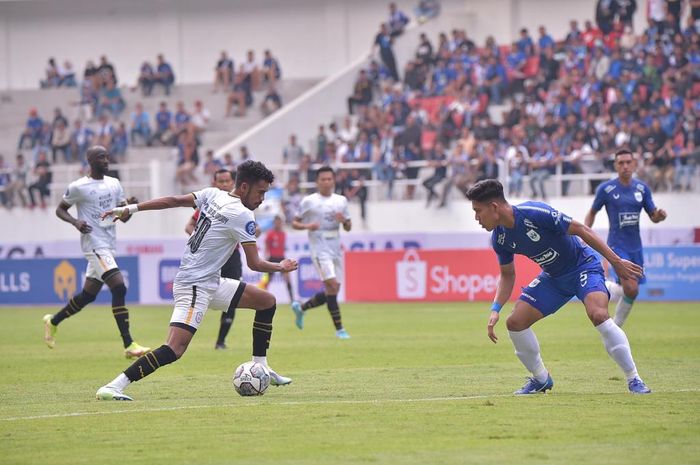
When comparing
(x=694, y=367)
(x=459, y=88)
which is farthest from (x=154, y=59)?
(x=694, y=367)

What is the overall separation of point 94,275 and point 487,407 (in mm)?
8128

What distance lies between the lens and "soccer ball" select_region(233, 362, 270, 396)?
12.3 m

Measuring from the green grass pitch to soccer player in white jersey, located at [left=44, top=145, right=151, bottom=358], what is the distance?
0.88m

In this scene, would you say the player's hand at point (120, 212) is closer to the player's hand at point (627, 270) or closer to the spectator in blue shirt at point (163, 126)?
the player's hand at point (627, 270)

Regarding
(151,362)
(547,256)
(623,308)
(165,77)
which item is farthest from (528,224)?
(165,77)

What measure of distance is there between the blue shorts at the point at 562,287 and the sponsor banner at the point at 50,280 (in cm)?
2308

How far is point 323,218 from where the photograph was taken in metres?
21.0

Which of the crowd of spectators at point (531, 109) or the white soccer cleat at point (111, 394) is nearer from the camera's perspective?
the white soccer cleat at point (111, 394)

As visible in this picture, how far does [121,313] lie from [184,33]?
38.6 m

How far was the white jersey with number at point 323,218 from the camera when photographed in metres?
21.0

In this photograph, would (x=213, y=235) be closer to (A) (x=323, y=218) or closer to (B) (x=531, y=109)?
(A) (x=323, y=218)

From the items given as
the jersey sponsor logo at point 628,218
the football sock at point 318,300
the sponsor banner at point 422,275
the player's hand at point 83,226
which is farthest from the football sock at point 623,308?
the sponsor banner at point 422,275

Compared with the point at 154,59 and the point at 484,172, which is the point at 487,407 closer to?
the point at 484,172

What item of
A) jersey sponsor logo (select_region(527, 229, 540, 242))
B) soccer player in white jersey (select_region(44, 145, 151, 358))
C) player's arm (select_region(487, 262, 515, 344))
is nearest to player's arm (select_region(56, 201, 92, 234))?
soccer player in white jersey (select_region(44, 145, 151, 358))
